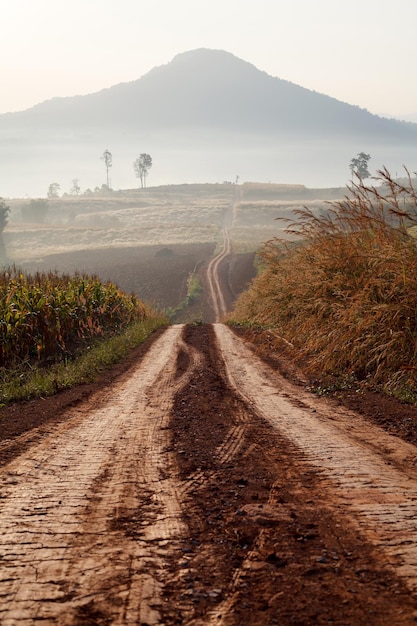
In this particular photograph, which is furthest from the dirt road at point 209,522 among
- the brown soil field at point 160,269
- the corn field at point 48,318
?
the brown soil field at point 160,269

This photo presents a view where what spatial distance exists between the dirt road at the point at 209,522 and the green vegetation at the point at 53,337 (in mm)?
3351

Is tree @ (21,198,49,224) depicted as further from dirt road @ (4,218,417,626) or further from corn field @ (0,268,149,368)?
dirt road @ (4,218,417,626)


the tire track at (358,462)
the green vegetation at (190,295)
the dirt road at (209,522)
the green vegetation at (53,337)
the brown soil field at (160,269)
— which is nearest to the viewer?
the dirt road at (209,522)

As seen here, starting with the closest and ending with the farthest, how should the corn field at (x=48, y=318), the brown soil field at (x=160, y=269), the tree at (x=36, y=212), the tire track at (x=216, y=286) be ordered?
the corn field at (x=48, y=318), the tire track at (x=216, y=286), the brown soil field at (x=160, y=269), the tree at (x=36, y=212)

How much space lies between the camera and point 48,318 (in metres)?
12.5

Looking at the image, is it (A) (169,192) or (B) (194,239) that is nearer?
(B) (194,239)

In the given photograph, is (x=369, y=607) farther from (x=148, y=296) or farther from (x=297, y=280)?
(x=148, y=296)

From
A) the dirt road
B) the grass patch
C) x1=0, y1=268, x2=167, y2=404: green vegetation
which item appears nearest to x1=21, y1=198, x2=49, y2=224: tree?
x1=0, y1=268, x2=167, y2=404: green vegetation

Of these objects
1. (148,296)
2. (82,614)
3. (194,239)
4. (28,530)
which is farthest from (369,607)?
(194,239)

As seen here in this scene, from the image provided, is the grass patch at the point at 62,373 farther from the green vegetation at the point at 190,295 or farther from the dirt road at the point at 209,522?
the green vegetation at the point at 190,295

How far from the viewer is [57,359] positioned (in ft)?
38.7

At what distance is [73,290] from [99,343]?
2.60 meters

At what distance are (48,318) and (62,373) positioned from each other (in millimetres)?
3140

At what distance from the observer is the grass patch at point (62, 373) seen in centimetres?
816
